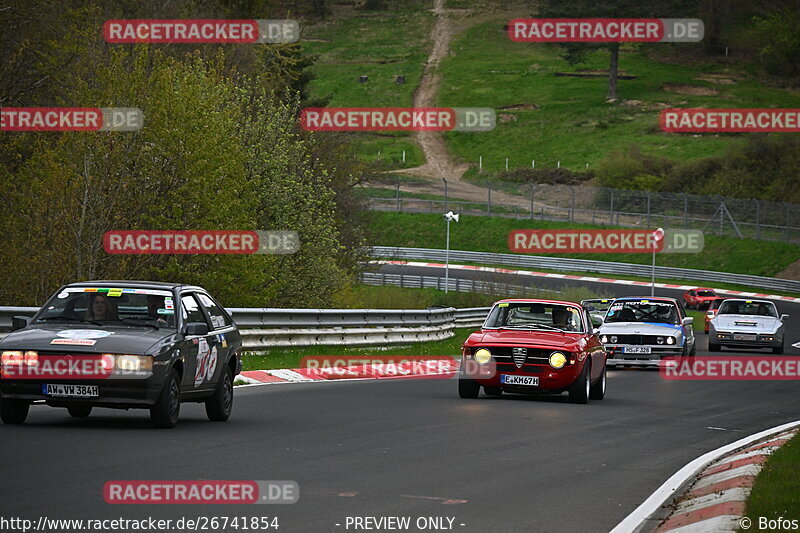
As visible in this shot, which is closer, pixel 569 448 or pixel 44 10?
pixel 569 448

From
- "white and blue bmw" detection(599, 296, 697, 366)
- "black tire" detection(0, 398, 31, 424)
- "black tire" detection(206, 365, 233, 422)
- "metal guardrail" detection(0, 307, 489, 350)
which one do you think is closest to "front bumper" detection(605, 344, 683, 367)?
"white and blue bmw" detection(599, 296, 697, 366)

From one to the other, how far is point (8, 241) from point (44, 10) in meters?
A: 9.66

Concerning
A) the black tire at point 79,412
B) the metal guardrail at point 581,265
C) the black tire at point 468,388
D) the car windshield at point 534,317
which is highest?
the metal guardrail at point 581,265

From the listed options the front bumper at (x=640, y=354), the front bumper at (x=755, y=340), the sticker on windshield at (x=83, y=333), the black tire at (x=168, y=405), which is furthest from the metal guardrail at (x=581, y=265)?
the sticker on windshield at (x=83, y=333)

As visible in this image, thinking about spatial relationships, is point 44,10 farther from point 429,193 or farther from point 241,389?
point 429,193

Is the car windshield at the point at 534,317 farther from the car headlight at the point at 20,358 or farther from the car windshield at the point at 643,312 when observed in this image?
the car windshield at the point at 643,312

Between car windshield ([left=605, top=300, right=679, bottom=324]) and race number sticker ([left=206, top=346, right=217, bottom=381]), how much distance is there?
15.8 m

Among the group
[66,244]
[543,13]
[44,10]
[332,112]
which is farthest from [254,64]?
[543,13]

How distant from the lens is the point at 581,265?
73688mm

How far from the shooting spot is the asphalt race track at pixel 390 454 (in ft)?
29.5

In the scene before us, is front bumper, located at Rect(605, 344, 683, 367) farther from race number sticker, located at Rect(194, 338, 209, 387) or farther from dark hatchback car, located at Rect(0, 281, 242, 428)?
race number sticker, located at Rect(194, 338, 209, 387)

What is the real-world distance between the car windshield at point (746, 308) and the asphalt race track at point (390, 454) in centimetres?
1682

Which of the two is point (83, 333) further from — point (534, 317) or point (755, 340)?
point (755, 340)

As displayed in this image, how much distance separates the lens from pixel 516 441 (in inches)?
535
